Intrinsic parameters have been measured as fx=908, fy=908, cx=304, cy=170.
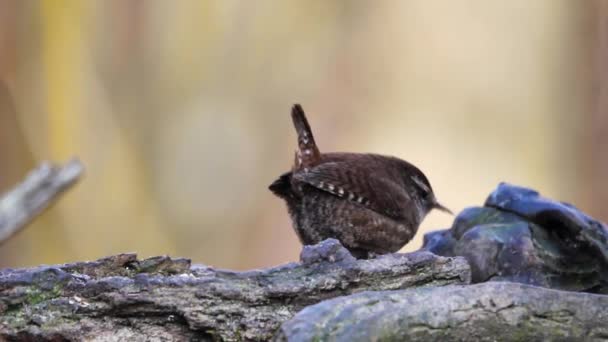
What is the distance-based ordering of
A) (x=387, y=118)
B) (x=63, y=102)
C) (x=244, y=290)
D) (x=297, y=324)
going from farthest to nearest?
(x=63, y=102), (x=387, y=118), (x=244, y=290), (x=297, y=324)

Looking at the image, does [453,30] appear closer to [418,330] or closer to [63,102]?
[63,102]

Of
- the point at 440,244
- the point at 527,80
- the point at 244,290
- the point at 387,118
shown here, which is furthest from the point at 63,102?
the point at 244,290

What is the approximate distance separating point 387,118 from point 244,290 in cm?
298

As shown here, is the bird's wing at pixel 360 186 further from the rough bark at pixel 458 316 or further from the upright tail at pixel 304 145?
the rough bark at pixel 458 316

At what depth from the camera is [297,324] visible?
3.58ft

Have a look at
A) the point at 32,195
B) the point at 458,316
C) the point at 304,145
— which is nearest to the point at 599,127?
the point at 304,145

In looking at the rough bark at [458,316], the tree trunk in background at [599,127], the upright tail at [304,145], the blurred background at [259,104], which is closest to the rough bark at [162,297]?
the rough bark at [458,316]

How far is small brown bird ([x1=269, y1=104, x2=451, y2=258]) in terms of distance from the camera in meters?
2.24

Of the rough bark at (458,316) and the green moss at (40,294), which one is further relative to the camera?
the green moss at (40,294)

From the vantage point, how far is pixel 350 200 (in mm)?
2281

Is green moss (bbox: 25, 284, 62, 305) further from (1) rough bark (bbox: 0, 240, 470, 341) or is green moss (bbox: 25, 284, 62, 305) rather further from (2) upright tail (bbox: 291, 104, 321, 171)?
(2) upright tail (bbox: 291, 104, 321, 171)

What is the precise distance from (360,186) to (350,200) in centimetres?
6

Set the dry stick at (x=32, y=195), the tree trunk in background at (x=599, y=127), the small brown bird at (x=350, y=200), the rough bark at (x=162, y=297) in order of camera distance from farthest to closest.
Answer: the tree trunk in background at (x=599, y=127)
the dry stick at (x=32, y=195)
the small brown bird at (x=350, y=200)
the rough bark at (x=162, y=297)

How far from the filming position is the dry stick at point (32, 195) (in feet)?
10.8
